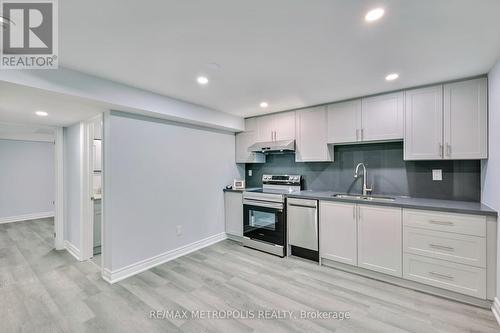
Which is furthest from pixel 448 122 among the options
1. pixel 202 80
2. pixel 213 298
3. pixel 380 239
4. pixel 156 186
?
pixel 156 186

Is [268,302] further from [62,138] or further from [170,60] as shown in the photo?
[62,138]

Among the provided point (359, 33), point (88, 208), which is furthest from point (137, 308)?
point (359, 33)

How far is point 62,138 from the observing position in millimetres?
3830

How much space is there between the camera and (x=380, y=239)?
2.62 metres

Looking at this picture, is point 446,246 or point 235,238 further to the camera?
point 235,238

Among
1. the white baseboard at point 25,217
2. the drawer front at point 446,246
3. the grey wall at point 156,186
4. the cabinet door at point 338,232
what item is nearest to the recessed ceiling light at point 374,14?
the cabinet door at point 338,232

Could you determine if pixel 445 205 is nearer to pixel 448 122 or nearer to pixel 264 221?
pixel 448 122

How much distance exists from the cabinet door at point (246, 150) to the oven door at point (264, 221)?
91 cm

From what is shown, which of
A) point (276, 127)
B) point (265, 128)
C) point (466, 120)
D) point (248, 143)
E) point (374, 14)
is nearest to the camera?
point (374, 14)

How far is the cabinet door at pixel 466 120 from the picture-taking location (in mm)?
2312

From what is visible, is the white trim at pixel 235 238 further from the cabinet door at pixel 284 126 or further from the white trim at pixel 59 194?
the white trim at pixel 59 194

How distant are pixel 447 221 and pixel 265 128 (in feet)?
9.28

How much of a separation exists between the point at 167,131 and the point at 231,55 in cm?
180

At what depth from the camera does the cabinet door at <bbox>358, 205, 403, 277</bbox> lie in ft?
8.24
